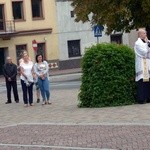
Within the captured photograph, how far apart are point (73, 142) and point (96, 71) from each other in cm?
497

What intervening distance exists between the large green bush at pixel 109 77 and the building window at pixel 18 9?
34.8m

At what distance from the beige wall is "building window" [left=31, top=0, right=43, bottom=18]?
37 cm

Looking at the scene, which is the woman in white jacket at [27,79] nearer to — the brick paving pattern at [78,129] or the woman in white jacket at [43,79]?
the woman in white jacket at [43,79]

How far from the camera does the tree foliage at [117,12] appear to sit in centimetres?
3288

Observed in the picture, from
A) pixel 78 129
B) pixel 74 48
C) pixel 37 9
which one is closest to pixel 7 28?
pixel 37 9

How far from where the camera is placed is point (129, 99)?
14438mm

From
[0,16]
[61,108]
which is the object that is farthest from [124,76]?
[0,16]

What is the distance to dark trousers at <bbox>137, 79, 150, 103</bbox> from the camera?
14.1 meters

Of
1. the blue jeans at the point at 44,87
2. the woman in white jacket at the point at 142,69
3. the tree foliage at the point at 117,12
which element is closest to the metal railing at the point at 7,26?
the tree foliage at the point at 117,12

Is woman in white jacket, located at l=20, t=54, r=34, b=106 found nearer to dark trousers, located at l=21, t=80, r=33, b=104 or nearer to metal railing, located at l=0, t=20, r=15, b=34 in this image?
dark trousers, located at l=21, t=80, r=33, b=104

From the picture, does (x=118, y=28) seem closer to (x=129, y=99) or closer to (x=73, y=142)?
(x=129, y=99)

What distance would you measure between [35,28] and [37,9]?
1736mm

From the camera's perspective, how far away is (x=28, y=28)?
49.4m

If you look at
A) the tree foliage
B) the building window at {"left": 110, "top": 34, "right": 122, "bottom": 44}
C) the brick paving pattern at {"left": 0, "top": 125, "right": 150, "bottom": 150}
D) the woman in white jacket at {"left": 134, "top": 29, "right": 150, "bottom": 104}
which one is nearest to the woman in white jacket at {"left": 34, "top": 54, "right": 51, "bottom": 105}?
the woman in white jacket at {"left": 134, "top": 29, "right": 150, "bottom": 104}
